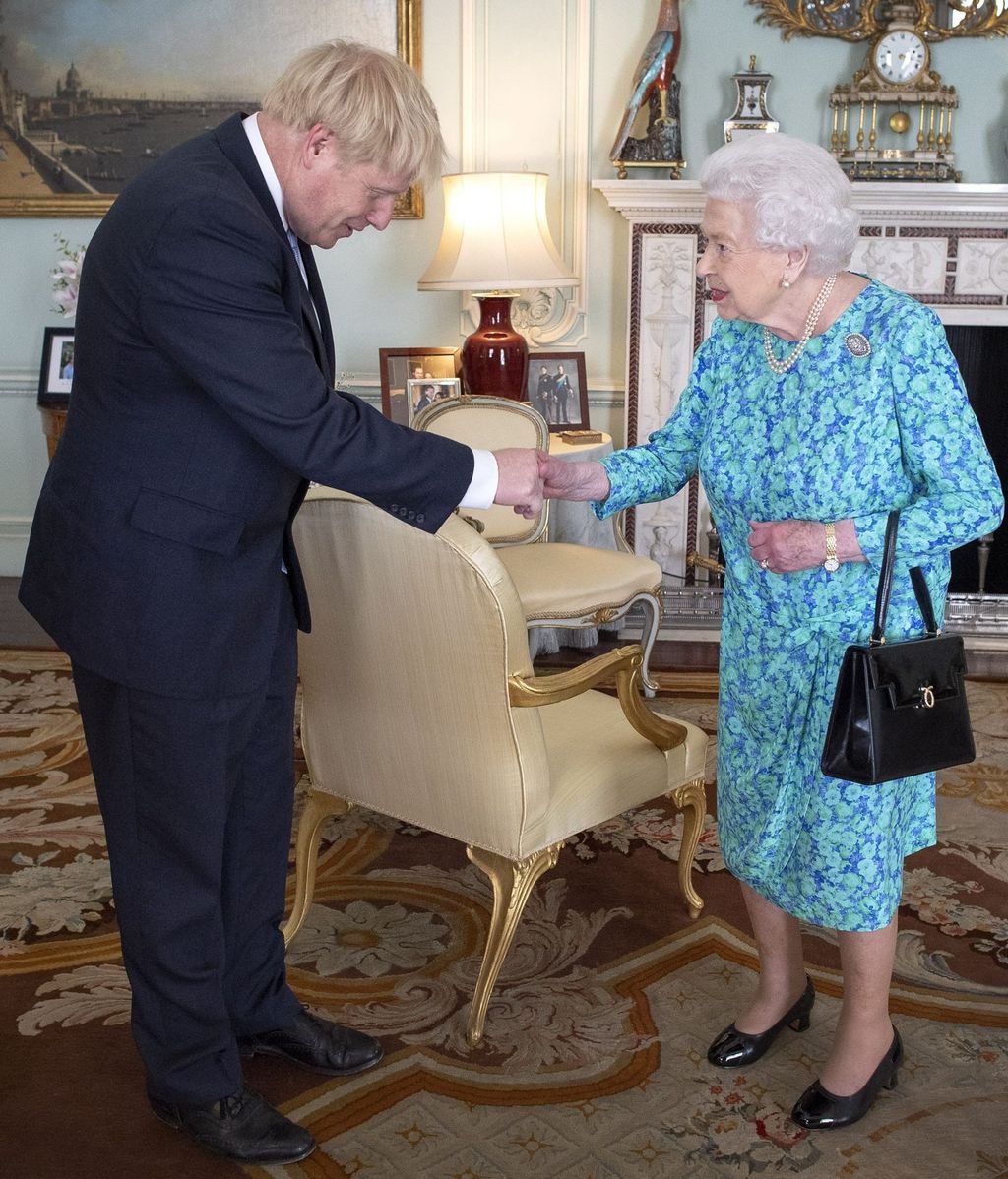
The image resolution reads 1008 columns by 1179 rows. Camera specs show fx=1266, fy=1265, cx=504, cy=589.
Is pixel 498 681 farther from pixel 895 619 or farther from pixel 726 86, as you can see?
pixel 726 86

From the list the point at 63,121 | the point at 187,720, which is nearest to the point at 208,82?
the point at 63,121

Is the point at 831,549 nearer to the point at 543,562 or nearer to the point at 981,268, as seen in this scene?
the point at 543,562

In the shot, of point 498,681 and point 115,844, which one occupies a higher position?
point 498,681

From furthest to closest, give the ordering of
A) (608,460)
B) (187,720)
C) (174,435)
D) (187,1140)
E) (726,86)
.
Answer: (726,86) < (608,460) < (187,1140) < (187,720) < (174,435)

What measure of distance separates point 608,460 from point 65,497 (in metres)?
0.99

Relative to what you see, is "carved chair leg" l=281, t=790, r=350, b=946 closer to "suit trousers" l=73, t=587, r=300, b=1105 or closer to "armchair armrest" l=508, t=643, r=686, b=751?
"suit trousers" l=73, t=587, r=300, b=1105

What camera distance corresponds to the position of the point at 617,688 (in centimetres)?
247

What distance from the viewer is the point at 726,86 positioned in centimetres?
516

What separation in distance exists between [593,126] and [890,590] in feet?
12.6

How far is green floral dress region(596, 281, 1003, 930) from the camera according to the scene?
6.27 feet

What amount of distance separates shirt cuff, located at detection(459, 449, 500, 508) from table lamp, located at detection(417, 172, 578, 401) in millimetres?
2743

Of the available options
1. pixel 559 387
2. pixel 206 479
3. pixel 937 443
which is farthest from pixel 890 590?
pixel 559 387

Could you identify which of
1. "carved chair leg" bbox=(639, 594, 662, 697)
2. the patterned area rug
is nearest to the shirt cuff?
the patterned area rug

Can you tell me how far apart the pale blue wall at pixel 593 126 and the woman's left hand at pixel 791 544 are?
355 cm
